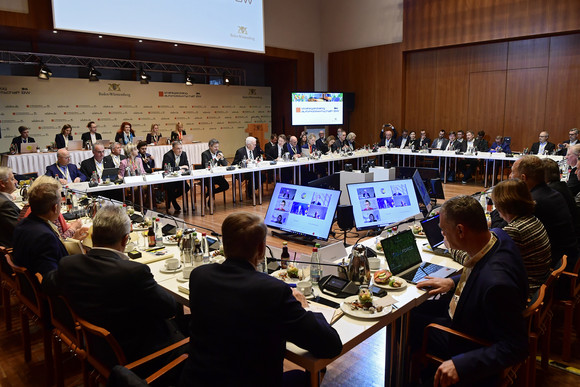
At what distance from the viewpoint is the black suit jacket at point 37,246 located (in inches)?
99.3

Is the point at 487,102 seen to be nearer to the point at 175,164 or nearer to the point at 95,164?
the point at 175,164

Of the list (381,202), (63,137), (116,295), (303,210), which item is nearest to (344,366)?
(303,210)

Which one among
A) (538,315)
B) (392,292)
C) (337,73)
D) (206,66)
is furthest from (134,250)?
(337,73)

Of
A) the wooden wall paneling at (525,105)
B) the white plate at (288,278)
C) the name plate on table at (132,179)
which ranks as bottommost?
the white plate at (288,278)

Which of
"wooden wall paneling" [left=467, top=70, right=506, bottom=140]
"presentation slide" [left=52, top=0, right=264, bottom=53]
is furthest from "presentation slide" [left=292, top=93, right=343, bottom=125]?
"wooden wall paneling" [left=467, top=70, right=506, bottom=140]

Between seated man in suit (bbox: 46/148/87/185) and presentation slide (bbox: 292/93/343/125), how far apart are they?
7571mm

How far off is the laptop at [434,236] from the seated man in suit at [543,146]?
26.9 feet

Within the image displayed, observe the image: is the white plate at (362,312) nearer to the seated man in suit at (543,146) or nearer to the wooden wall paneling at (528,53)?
the seated man in suit at (543,146)

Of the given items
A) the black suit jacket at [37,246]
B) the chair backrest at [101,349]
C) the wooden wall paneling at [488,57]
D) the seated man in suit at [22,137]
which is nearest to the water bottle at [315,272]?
the chair backrest at [101,349]

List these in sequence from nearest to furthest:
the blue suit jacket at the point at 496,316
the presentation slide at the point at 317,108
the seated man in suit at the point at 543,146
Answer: the blue suit jacket at the point at 496,316, the seated man in suit at the point at 543,146, the presentation slide at the point at 317,108

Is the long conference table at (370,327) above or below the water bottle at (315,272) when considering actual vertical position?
below

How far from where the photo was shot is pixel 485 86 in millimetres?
11742

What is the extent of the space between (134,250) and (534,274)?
2637mm

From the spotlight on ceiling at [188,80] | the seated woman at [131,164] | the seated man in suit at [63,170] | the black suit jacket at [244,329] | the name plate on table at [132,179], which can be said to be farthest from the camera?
the spotlight on ceiling at [188,80]
